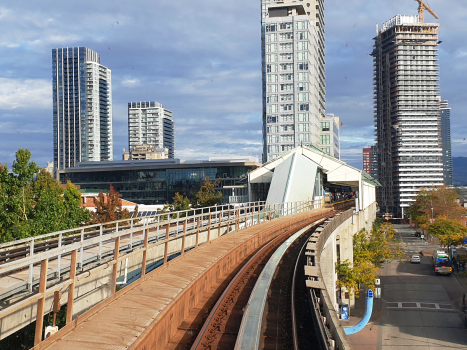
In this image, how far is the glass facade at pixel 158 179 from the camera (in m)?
82.6

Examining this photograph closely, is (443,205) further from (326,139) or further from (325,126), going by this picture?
(325,126)

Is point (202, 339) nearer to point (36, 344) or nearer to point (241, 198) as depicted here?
point (36, 344)

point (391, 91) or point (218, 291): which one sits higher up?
point (391, 91)

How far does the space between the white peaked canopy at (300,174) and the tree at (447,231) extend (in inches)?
481

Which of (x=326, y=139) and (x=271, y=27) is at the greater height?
(x=271, y=27)

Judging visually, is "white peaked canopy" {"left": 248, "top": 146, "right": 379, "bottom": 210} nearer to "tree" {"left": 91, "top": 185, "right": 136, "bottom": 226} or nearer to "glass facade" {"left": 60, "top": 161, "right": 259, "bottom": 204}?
"tree" {"left": 91, "top": 185, "right": 136, "bottom": 226}

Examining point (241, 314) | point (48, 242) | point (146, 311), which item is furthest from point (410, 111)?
point (146, 311)

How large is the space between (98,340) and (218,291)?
6172 mm

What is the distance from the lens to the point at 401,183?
16900 centimetres

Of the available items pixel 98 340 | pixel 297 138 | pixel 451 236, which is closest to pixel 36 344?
pixel 98 340

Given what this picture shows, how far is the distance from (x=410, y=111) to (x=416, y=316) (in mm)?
155350

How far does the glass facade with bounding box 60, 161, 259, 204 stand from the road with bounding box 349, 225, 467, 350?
3722cm

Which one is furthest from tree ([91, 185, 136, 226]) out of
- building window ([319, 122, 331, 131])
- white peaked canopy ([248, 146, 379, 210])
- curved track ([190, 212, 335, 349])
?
building window ([319, 122, 331, 131])

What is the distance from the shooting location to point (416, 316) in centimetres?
3431
